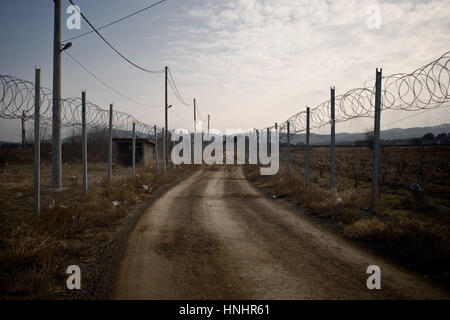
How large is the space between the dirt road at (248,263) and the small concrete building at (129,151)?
2088 centimetres

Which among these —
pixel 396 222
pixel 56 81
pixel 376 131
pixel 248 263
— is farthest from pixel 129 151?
→ pixel 396 222

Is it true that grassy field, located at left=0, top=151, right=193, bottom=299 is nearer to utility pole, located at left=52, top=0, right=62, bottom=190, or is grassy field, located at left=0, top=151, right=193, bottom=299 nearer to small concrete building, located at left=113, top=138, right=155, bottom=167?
utility pole, located at left=52, top=0, right=62, bottom=190

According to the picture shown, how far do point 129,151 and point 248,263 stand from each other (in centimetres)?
2614

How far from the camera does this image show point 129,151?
28562 mm

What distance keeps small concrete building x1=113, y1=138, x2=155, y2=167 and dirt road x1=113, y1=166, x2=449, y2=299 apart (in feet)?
68.5

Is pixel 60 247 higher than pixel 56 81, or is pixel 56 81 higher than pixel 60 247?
pixel 56 81

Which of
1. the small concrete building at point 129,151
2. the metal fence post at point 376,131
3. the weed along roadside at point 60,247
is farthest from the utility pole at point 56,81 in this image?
the small concrete building at point 129,151

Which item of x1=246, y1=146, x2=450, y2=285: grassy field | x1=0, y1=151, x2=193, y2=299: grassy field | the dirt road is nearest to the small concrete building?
x1=0, y1=151, x2=193, y2=299: grassy field

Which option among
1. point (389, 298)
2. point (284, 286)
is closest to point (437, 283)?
point (389, 298)

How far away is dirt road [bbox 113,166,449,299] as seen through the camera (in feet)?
11.8

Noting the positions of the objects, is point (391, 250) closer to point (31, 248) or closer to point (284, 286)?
point (284, 286)

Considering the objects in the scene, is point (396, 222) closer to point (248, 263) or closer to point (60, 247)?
point (248, 263)

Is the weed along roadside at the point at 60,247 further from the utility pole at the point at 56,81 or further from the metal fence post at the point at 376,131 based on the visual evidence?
the metal fence post at the point at 376,131

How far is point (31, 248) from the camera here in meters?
4.62
